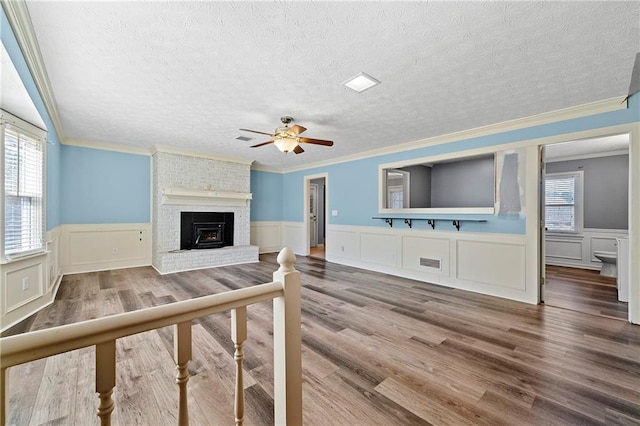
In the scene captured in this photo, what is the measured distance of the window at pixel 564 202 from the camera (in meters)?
5.73

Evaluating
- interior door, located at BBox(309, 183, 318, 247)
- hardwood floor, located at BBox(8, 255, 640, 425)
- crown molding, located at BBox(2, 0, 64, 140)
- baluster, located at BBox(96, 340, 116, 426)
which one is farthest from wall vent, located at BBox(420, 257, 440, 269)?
crown molding, located at BBox(2, 0, 64, 140)

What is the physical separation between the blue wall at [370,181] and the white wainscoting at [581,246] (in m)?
3.25

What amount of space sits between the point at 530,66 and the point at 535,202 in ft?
6.46

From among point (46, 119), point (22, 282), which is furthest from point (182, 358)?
point (46, 119)

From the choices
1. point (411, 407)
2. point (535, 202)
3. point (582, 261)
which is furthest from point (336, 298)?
point (582, 261)

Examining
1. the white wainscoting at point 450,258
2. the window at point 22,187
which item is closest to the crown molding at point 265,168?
the white wainscoting at point 450,258

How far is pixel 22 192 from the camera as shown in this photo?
3.20 meters

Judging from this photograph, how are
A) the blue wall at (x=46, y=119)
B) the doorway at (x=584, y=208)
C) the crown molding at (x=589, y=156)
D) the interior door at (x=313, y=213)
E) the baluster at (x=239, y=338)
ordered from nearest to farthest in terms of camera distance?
the baluster at (x=239, y=338), the blue wall at (x=46, y=119), the doorway at (x=584, y=208), the crown molding at (x=589, y=156), the interior door at (x=313, y=213)

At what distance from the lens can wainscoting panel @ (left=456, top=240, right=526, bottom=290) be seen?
3.76 m

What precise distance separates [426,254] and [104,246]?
19.9 ft

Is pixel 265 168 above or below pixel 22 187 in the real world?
above

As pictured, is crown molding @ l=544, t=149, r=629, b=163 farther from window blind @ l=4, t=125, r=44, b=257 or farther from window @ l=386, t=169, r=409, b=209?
window blind @ l=4, t=125, r=44, b=257

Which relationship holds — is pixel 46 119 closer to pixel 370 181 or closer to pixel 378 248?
pixel 370 181

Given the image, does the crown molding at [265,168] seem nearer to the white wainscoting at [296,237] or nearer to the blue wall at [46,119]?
the white wainscoting at [296,237]
